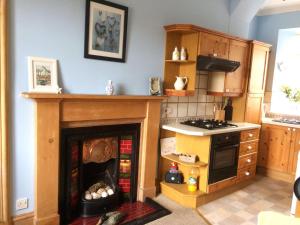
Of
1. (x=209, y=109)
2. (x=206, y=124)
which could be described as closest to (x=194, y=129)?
(x=206, y=124)

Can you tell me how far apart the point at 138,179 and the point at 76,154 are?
0.80 m

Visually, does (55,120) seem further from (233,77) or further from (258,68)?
(258,68)

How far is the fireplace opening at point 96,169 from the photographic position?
228 cm

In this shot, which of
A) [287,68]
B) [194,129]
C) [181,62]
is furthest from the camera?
[287,68]

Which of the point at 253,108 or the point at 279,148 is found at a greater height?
the point at 253,108

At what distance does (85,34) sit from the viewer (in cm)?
228

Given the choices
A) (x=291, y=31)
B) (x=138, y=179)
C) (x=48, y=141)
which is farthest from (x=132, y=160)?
(x=291, y=31)

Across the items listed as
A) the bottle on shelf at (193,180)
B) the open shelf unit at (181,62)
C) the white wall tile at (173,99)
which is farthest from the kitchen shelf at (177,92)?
the bottle on shelf at (193,180)

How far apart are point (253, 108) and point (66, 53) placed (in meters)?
2.85

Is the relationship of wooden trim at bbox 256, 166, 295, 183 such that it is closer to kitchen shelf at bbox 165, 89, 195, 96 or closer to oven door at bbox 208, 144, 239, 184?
oven door at bbox 208, 144, 239, 184

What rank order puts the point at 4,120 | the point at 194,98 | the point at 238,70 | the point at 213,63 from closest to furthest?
the point at 4,120
the point at 213,63
the point at 194,98
the point at 238,70

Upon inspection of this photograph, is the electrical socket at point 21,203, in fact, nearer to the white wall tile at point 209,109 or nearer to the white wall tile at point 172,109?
the white wall tile at point 172,109

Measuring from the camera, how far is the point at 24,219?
2.12m

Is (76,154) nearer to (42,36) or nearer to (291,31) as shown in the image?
(42,36)
